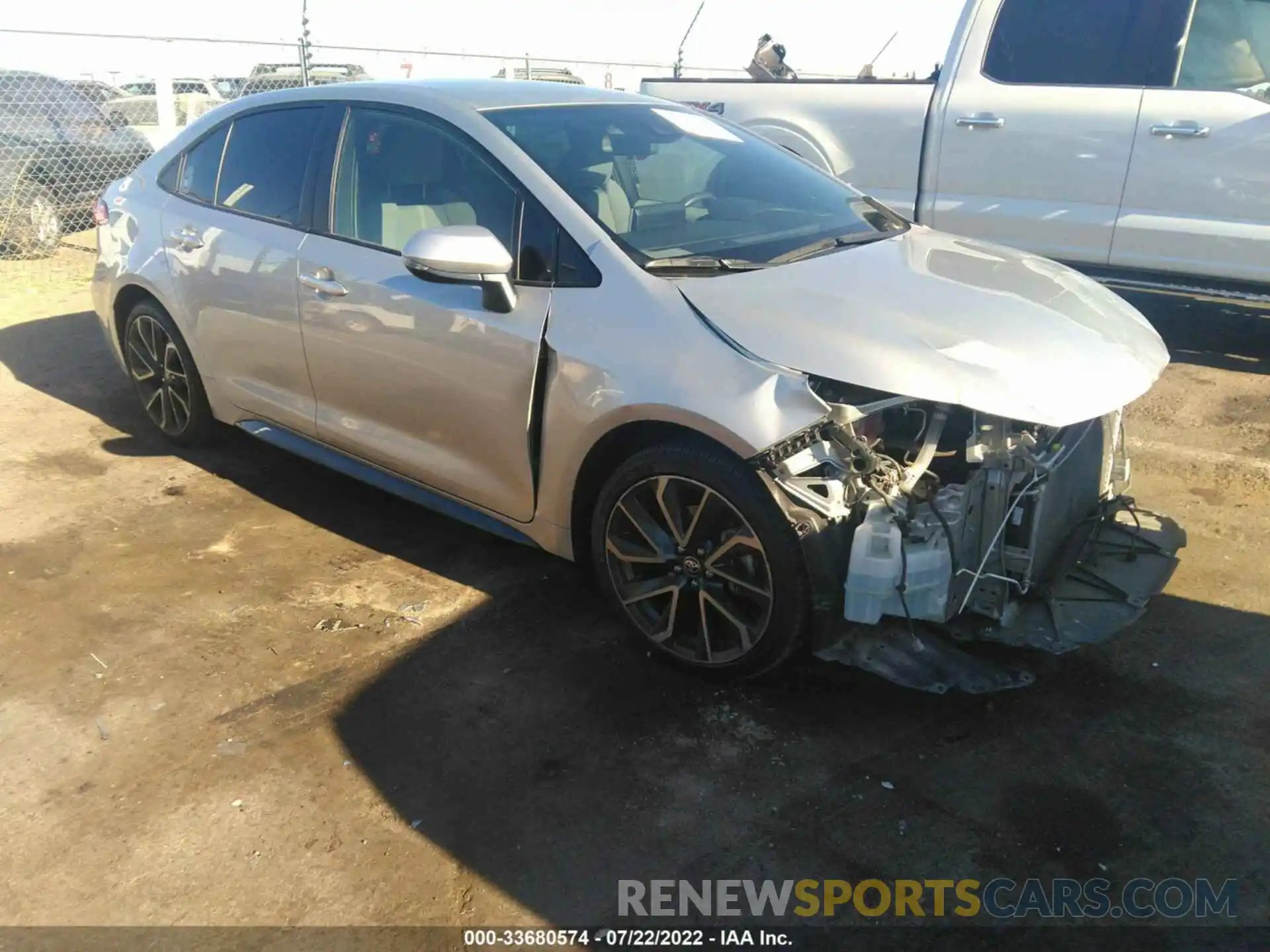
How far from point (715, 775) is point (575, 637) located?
0.86 m

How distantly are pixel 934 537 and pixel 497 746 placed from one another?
4.53 feet

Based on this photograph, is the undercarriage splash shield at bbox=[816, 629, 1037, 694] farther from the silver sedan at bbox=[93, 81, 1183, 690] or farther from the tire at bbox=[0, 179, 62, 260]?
the tire at bbox=[0, 179, 62, 260]

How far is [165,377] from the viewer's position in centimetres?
512

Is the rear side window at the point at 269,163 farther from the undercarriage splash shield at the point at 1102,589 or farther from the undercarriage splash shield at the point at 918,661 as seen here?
the undercarriage splash shield at the point at 1102,589

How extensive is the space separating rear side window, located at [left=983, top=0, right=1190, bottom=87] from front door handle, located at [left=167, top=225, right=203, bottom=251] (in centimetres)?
480

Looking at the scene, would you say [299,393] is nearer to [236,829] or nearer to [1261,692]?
[236,829]

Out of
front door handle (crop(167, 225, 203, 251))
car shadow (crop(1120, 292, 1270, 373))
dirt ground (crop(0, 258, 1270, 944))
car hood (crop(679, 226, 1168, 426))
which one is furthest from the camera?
car shadow (crop(1120, 292, 1270, 373))

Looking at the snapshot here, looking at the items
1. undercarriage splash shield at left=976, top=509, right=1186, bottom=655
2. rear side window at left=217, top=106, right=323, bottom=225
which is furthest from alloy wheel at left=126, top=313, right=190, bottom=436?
undercarriage splash shield at left=976, top=509, right=1186, bottom=655

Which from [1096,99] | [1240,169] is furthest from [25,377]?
[1240,169]

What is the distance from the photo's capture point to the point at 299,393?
169 inches

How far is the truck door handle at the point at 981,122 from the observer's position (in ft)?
21.1

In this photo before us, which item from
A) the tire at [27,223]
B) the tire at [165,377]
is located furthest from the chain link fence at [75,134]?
the tire at [165,377]

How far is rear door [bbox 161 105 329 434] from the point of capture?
166 inches

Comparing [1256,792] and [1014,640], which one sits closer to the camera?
[1256,792]
